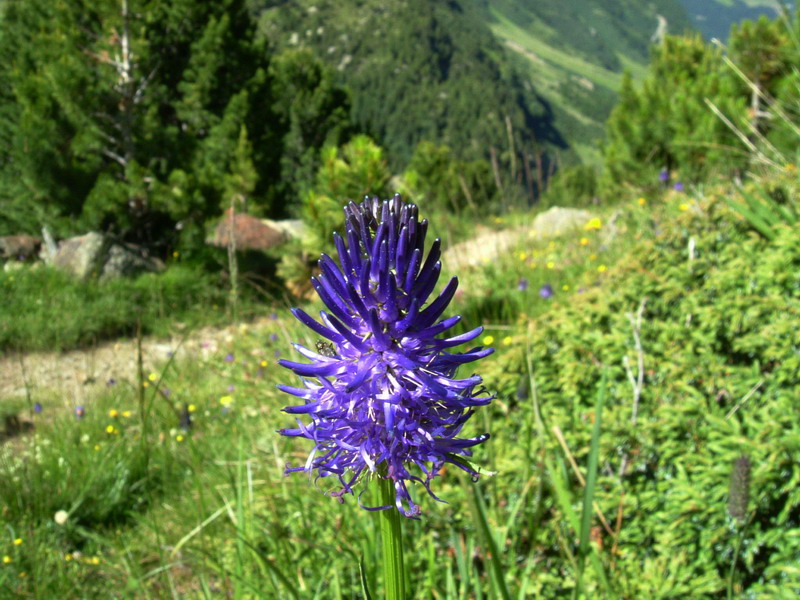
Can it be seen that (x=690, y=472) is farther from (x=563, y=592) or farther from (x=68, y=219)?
(x=68, y=219)

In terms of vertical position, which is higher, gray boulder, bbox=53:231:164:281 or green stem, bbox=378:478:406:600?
green stem, bbox=378:478:406:600

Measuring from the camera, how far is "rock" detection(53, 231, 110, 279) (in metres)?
11.8

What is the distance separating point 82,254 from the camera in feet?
39.6

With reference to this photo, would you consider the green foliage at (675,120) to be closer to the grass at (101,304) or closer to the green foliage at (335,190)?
the green foliage at (335,190)

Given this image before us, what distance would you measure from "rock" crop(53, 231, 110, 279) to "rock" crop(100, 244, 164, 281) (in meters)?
0.15

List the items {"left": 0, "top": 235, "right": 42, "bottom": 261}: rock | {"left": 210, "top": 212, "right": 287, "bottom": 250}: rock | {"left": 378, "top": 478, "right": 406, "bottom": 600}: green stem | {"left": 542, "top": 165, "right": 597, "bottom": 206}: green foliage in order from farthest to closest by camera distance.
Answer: {"left": 542, "top": 165, "right": 597, "bottom": 206}: green foliage, {"left": 210, "top": 212, "right": 287, "bottom": 250}: rock, {"left": 0, "top": 235, "right": 42, "bottom": 261}: rock, {"left": 378, "top": 478, "right": 406, "bottom": 600}: green stem

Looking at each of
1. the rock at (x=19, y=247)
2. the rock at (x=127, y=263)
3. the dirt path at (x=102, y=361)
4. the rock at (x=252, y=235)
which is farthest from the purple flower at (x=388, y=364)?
the rock at (x=19, y=247)

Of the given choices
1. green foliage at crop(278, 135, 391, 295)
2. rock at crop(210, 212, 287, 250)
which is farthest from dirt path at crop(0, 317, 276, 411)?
rock at crop(210, 212, 287, 250)

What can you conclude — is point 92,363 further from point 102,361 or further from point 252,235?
point 252,235

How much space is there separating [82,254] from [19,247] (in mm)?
2999

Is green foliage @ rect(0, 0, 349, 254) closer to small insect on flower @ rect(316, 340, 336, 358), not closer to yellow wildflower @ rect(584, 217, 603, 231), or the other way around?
yellow wildflower @ rect(584, 217, 603, 231)

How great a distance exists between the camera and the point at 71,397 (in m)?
6.35

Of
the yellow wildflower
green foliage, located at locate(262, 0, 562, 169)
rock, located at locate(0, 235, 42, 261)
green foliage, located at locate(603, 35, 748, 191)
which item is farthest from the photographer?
green foliage, located at locate(262, 0, 562, 169)

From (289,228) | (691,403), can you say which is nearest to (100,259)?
(289,228)
